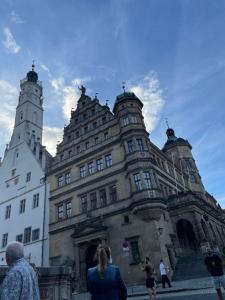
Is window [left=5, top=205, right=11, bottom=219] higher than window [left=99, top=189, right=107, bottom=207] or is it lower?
higher

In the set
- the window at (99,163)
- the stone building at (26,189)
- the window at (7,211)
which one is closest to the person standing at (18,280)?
the window at (99,163)

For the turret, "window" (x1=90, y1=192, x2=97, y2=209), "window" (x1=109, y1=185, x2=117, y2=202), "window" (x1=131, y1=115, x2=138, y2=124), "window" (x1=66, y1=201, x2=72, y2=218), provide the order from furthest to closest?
the turret
"window" (x1=66, y1=201, x2=72, y2=218)
"window" (x1=131, y1=115, x2=138, y2=124)
"window" (x1=90, y1=192, x2=97, y2=209)
"window" (x1=109, y1=185, x2=117, y2=202)

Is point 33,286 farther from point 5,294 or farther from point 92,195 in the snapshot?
point 92,195

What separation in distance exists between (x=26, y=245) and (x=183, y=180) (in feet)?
74.9

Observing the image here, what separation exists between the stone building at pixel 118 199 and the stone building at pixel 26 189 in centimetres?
179

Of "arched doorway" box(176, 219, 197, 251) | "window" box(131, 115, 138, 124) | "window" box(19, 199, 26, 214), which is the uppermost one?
"window" box(131, 115, 138, 124)

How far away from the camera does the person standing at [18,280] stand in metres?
3.71

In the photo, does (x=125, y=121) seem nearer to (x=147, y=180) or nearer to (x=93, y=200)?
(x=147, y=180)

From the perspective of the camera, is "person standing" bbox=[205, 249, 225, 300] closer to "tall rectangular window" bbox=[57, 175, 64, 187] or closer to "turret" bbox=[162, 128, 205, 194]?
"tall rectangular window" bbox=[57, 175, 64, 187]

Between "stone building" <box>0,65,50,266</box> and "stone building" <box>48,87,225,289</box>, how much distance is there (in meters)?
1.79

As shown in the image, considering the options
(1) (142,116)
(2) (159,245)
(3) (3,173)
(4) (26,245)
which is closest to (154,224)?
(2) (159,245)

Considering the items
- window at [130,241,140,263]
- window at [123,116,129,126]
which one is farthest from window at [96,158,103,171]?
window at [130,241,140,263]

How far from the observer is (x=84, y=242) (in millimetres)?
25891

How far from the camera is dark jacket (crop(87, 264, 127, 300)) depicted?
13.5 ft
